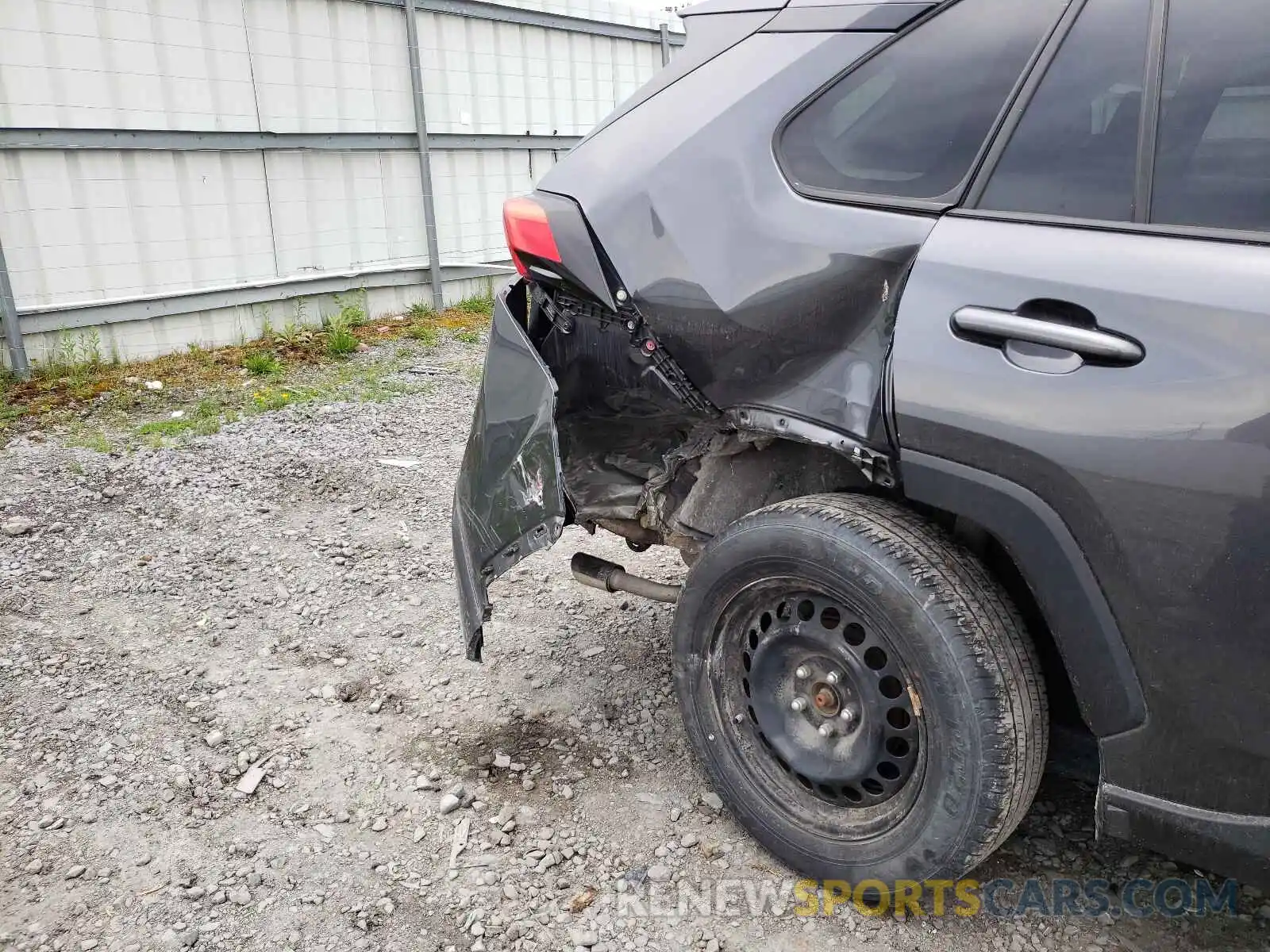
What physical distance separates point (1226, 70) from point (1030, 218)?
41 centimetres

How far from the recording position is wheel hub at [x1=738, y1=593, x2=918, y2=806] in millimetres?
2123

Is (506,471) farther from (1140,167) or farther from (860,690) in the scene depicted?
(1140,167)

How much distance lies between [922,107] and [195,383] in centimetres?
590

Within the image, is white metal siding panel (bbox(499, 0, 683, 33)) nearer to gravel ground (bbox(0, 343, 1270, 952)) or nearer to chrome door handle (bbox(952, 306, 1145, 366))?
gravel ground (bbox(0, 343, 1270, 952))

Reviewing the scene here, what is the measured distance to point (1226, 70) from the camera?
1756 millimetres

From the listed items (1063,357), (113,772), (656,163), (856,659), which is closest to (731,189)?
(656,163)

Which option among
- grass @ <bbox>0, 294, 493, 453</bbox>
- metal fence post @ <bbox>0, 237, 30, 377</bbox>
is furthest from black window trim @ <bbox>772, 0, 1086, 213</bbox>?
metal fence post @ <bbox>0, 237, 30, 377</bbox>

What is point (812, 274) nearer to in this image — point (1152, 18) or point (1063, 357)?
point (1063, 357)

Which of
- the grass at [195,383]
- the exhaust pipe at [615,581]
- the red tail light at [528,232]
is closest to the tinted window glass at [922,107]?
the red tail light at [528,232]

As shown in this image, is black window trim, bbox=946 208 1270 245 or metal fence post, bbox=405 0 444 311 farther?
metal fence post, bbox=405 0 444 311

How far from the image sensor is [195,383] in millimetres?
6676

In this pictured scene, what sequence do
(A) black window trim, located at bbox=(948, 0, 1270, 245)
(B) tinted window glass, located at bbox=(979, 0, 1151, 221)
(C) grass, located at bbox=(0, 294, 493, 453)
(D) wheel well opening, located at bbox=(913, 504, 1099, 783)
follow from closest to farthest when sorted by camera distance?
1. (A) black window trim, located at bbox=(948, 0, 1270, 245)
2. (B) tinted window glass, located at bbox=(979, 0, 1151, 221)
3. (D) wheel well opening, located at bbox=(913, 504, 1099, 783)
4. (C) grass, located at bbox=(0, 294, 493, 453)

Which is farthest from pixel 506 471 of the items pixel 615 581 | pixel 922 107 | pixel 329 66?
pixel 329 66

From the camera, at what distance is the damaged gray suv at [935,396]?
66.1 inches
